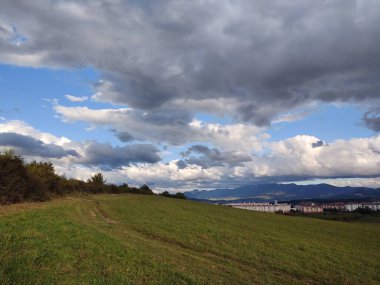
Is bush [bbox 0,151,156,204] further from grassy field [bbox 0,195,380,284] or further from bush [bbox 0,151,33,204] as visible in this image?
grassy field [bbox 0,195,380,284]

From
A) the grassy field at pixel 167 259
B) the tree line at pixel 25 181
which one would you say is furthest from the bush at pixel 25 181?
the grassy field at pixel 167 259

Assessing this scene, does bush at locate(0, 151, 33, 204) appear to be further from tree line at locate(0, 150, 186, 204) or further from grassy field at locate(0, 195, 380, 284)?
grassy field at locate(0, 195, 380, 284)

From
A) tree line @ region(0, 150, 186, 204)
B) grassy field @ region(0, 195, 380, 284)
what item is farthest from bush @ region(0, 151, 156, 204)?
grassy field @ region(0, 195, 380, 284)

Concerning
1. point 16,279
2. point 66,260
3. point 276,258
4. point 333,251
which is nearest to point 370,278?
point 276,258

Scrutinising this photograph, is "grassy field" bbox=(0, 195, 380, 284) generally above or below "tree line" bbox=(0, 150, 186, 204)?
below

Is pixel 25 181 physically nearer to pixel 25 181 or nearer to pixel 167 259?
pixel 25 181

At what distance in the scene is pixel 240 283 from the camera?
16.4m

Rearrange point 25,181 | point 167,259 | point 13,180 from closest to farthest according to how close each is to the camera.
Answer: point 167,259 → point 13,180 → point 25,181

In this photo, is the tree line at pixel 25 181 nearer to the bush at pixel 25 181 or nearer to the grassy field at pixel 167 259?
the bush at pixel 25 181

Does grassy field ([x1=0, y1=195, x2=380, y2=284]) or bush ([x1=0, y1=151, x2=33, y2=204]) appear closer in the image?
grassy field ([x1=0, y1=195, x2=380, y2=284])

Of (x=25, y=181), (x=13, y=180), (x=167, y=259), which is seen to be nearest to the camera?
(x=167, y=259)

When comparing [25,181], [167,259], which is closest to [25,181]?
[25,181]

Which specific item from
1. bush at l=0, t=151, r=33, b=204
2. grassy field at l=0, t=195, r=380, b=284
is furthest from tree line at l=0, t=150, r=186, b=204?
grassy field at l=0, t=195, r=380, b=284

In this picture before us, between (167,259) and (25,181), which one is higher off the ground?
(25,181)
